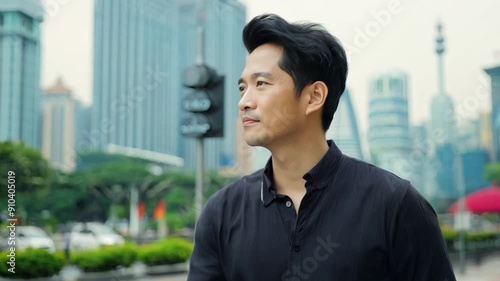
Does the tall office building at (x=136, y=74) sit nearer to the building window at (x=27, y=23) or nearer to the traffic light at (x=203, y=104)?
the building window at (x=27, y=23)

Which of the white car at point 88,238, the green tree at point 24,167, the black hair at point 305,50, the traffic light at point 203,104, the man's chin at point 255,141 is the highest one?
the green tree at point 24,167

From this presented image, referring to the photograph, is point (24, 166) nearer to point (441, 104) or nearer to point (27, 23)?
point (27, 23)

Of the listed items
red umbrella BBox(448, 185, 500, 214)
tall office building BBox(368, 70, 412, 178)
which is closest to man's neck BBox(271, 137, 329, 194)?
red umbrella BBox(448, 185, 500, 214)

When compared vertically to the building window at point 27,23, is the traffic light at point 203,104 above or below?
below

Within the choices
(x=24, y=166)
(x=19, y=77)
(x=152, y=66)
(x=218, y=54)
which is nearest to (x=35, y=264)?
(x=24, y=166)

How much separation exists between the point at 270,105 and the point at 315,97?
0.11 meters

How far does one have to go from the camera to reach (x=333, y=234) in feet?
4.14

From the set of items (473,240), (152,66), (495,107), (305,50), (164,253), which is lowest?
(473,240)

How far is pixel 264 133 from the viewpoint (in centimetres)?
135

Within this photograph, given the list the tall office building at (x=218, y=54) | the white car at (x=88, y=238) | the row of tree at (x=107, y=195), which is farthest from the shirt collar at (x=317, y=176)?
the tall office building at (x=218, y=54)

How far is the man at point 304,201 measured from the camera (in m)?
1.24

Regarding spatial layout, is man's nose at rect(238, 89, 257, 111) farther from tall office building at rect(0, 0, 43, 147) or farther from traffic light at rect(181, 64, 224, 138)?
tall office building at rect(0, 0, 43, 147)

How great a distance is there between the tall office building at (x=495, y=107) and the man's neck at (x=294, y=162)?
25487 millimetres

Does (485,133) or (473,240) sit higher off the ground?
(485,133)
